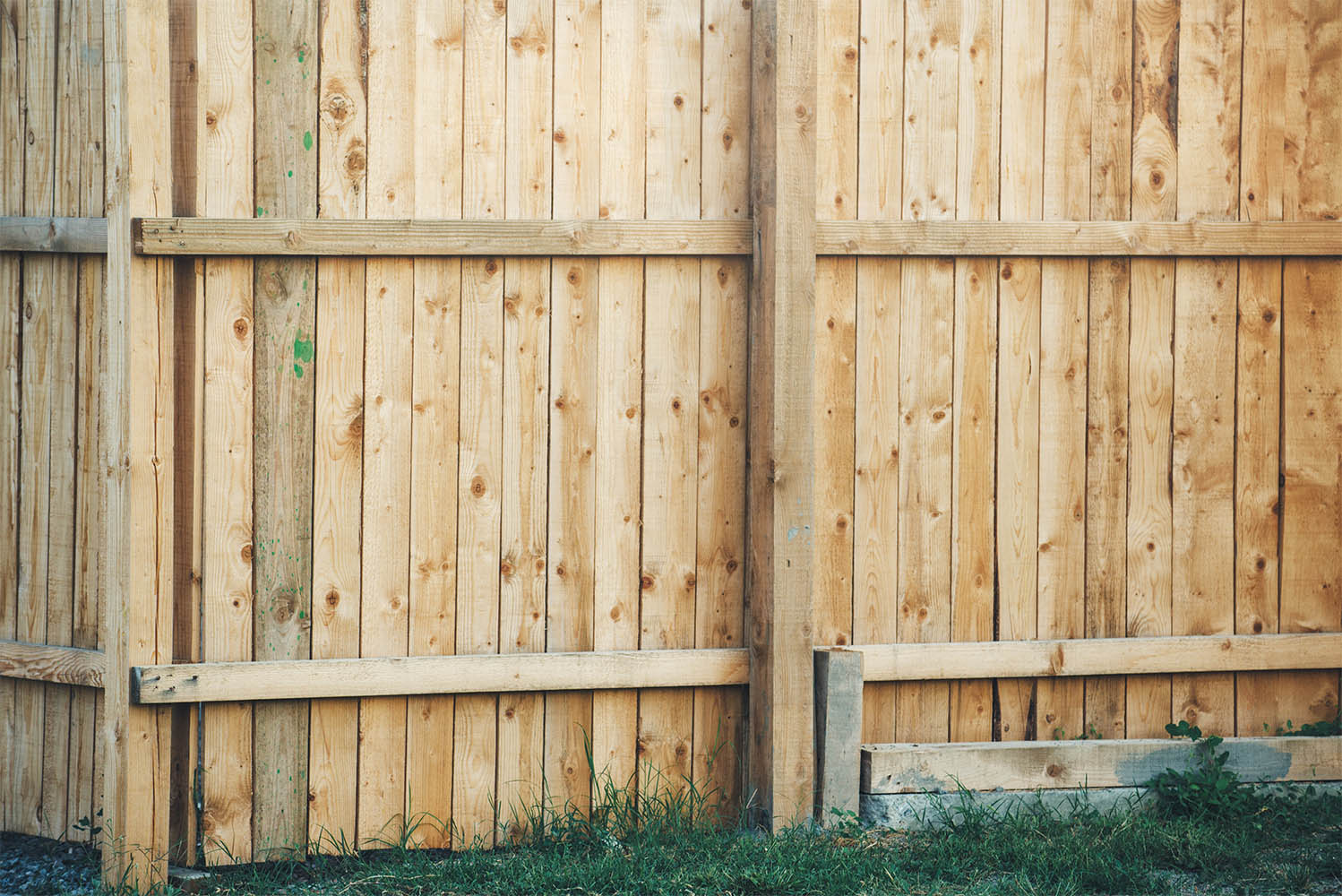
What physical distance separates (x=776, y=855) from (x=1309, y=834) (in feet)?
5.22

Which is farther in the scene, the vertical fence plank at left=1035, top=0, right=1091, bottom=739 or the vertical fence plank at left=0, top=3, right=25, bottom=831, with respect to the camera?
the vertical fence plank at left=1035, top=0, right=1091, bottom=739

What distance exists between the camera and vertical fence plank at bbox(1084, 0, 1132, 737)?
12.3 feet

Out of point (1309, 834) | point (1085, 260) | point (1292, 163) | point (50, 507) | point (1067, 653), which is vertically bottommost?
point (1309, 834)

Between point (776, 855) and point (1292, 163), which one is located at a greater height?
point (1292, 163)

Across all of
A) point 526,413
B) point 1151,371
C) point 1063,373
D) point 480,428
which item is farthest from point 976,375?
point 480,428

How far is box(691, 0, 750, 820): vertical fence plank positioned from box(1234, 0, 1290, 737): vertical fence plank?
61.6 inches

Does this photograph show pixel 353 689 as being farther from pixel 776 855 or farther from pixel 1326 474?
pixel 1326 474

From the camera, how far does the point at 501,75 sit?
11.5 feet

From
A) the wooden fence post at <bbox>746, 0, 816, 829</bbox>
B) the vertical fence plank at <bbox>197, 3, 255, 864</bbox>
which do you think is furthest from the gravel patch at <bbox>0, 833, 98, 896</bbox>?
the wooden fence post at <bbox>746, 0, 816, 829</bbox>

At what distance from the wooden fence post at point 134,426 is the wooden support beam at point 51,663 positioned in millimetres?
257

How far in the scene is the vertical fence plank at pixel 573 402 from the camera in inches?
139

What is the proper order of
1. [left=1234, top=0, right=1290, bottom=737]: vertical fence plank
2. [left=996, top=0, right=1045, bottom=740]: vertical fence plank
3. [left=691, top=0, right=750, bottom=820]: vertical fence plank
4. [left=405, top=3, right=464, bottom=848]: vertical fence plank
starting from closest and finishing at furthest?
[left=405, top=3, right=464, bottom=848]: vertical fence plank → [left=691, top=0, right=750, bottom=820]: vertical fence plank → [left=996, top=0, right=1045, bottom=740]: vertical fence plank → [left=1234, top=0, right=1290, bottom=737]: vertical fence plank

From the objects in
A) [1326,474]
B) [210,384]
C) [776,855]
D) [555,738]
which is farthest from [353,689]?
[1326,474]

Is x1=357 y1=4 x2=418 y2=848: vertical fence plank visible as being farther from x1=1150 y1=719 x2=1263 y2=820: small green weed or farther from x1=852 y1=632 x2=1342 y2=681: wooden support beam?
x1=1150 y1=719 x2=1263 y2=820: small green weed
